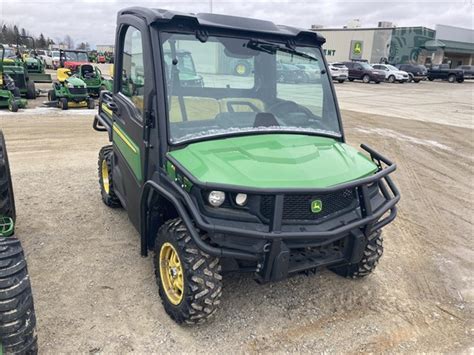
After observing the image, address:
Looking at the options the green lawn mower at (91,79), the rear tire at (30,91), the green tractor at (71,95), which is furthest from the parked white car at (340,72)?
the rear tire at (30,91)

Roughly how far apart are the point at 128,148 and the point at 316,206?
1.89m

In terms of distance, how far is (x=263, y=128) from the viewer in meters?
3.33

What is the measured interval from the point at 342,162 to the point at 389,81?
3268 cm

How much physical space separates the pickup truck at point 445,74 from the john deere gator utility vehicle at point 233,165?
37.6 metres

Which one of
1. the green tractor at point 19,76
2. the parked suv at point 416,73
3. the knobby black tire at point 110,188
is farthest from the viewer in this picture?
the parked suv at point 416,73

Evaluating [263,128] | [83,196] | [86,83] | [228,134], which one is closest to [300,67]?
[263,128]

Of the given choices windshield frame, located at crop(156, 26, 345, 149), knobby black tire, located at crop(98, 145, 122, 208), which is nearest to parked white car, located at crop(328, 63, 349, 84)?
knobby black tire, located at crop(98, 145, 122, 208)

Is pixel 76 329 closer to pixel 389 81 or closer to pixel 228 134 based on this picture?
→ pixel 228 134

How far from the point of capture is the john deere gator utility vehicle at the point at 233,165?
2.70 m

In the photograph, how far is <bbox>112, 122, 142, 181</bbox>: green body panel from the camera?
353 centimetres

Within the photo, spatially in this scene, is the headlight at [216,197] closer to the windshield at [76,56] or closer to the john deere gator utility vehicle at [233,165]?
the john deere gator utility vehicle at [233,165]

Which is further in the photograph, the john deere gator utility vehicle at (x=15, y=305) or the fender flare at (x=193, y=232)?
the fender flare at (x=193, y=232)

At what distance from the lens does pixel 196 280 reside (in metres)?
2.80

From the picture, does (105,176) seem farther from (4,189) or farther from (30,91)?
(30,91)
